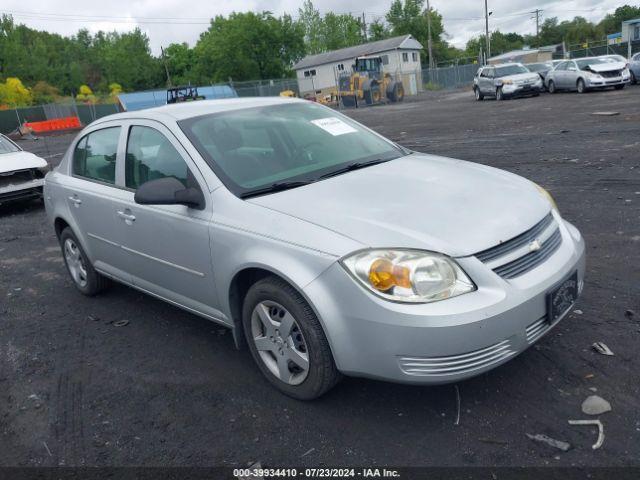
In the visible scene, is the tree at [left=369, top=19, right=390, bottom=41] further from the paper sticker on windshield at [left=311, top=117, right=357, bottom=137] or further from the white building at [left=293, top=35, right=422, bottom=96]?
the paper sticker on windshield at [left=311, top=117, right=357, bottom=137]

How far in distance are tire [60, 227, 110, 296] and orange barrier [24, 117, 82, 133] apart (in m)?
35.1

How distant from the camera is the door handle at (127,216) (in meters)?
4.06

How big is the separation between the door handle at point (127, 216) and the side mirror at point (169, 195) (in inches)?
25.2

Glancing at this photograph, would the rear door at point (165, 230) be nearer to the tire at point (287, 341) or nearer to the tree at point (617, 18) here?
the tire at point (287, 341)

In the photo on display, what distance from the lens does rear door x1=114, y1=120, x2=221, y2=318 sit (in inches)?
138

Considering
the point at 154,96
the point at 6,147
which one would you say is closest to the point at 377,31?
the point at 154,96

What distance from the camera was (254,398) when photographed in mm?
3346

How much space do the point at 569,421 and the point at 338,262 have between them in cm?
138

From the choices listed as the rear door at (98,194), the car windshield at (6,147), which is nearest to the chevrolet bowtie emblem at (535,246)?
the rear door at (98,194)

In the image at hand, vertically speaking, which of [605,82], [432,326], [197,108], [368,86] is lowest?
[432,326]

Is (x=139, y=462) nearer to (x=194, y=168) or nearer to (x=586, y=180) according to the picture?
(x=194, y=168)

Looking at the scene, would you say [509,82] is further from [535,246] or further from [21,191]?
[535,246]

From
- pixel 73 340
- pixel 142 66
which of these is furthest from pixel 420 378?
pixel 142 66

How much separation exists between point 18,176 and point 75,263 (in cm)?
599
